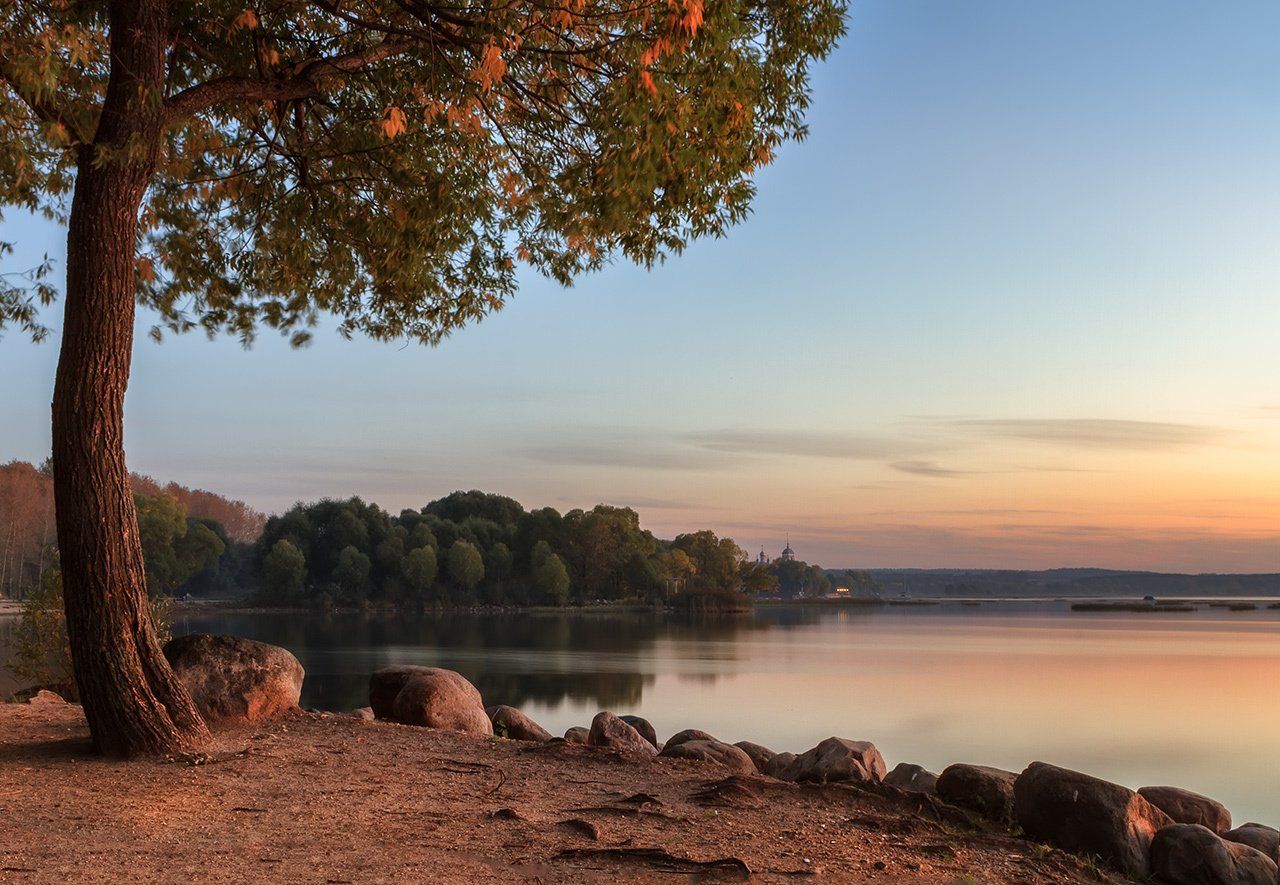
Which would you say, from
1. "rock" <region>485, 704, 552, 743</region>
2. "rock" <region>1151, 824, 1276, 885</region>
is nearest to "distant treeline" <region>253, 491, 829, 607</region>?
"rock" <region>485, 704, 552, 743</region>

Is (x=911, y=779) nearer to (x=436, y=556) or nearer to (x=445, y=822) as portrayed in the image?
(x=445, y=822)

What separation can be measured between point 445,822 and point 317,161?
8360 millimetres

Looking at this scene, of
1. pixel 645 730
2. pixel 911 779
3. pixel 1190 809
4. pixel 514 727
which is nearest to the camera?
pixel 1190 809

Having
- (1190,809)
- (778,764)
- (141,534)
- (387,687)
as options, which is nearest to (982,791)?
(1190,809)

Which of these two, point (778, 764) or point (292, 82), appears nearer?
point (292, 82)

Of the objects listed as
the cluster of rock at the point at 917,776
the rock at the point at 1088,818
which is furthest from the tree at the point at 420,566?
the rock at the point at 1088,818

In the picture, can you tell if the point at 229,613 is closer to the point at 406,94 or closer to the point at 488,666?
the point at 488,666

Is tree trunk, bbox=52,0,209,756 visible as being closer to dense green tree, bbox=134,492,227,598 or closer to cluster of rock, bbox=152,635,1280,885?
cluster of rock, bbox=152,635,1280,885

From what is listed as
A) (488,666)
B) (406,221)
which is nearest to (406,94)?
A: (406,221)

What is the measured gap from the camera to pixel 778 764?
12906 millimetres

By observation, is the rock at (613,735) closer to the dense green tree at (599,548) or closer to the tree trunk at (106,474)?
the tree trunk at (106,474)

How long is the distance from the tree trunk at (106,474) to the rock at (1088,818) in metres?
7.11

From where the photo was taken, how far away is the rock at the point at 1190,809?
11.1 m

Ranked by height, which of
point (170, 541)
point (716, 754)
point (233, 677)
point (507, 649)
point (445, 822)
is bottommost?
point (507, 649)
